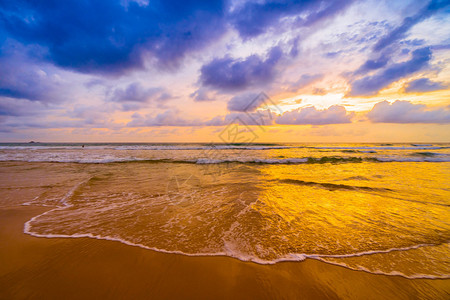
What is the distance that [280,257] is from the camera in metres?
2.79

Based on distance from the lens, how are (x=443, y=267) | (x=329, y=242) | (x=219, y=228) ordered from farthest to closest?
1. (x=219, y=228)
2. (x=329, y=242)
3. (x=443, y=267)

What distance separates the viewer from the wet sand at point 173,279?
2137mm

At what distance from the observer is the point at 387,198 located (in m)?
5.64

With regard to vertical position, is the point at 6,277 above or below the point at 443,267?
above

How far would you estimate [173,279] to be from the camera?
2369 millimetres

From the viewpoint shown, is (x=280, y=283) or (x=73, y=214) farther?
(x=73, y=214)

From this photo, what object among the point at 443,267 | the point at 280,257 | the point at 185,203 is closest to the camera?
the point at 443,267

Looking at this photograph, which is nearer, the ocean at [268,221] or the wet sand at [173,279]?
the wet sand at [173,279]

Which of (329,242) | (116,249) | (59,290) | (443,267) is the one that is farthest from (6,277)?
(443,267)

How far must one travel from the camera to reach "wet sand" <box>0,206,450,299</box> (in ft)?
7.01

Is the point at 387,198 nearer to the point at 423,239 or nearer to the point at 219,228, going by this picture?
the point at 423,239

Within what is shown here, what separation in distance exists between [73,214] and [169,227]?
2.66 meters

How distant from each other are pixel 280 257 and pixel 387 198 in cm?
521

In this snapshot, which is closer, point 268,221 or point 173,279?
point 173,279
